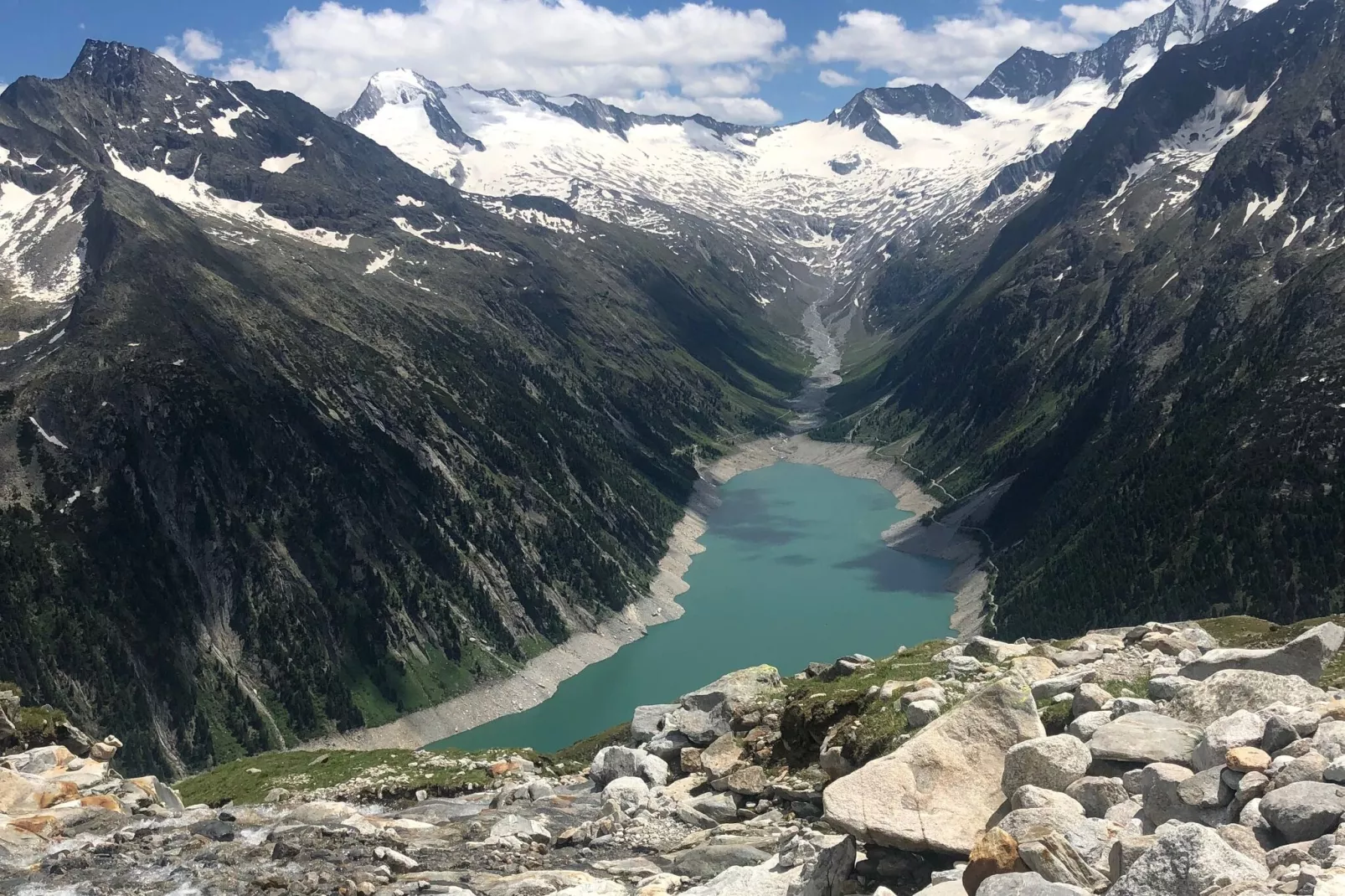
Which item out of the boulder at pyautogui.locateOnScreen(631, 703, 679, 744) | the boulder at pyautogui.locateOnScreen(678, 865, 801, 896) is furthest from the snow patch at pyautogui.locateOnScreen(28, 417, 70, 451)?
the boulder at pyautogui.locateOnScreen(678, 865, 801, 896)

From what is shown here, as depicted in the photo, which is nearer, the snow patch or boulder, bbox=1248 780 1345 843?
boulder, bbox=1248 780 1345 843

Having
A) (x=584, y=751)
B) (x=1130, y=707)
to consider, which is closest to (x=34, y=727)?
(x=584, y=751)

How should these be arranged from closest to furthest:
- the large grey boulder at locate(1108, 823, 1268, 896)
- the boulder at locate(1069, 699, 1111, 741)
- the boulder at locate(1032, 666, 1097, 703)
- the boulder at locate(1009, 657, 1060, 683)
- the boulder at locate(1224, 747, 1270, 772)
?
the large grey boulder at locate(1108, 823, 1268, 896)
the boulder at locate(1224, 747, 1270, 772)
the boulder at locate(1069, 699, 1111, 741)
the boulder at locate(1032, 666, 1097, 703)
the boulder at locate(1009, 657, 1060, 683)

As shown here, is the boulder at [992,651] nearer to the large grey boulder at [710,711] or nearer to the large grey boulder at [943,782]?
the large grey boulder at [710,711]

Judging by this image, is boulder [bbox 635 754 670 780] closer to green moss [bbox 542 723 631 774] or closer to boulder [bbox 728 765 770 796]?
boulder [bbox 728 765 770 796]

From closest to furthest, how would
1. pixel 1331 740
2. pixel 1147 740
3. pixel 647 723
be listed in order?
pixel 1331 740 < pixel 1147 740 < pixel 647 723

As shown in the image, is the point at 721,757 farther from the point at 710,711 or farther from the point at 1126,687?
the point at 1126,687

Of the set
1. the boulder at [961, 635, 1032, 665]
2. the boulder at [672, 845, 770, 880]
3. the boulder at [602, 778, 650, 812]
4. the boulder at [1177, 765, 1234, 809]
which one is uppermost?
the boulder at [1177, 765, 1234, 809]
